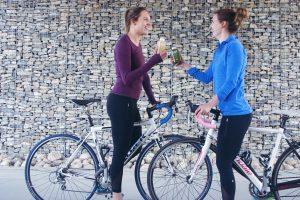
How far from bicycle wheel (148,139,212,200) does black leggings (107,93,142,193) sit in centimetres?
25

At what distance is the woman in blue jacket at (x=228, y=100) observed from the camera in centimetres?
352

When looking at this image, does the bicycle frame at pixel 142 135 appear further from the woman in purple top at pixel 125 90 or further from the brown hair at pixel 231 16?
the brown hair at pixel 231 16

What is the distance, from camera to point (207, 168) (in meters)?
4.00

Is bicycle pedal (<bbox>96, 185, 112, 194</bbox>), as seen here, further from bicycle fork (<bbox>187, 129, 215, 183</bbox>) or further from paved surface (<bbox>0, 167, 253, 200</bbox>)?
bicycle fork (<bbox>187, 129, 215, 183</bbox>)

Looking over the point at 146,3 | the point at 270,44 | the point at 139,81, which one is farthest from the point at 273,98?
the point at 139,81

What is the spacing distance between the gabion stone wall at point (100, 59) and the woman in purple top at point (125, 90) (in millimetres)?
3117

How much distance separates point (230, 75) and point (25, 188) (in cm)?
263

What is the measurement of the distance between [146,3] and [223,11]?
3.69 meters

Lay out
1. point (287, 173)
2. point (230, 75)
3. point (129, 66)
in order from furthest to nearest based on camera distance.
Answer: point (287, 173)
point (129, 66)
point (230, 75)

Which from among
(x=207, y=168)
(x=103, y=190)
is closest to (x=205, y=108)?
(x=207, y=168)

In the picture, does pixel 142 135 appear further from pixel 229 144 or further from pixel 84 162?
pixel 229 144

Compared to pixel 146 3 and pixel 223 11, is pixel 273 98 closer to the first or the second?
pixel 146 3

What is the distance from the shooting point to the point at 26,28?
7.26 metres

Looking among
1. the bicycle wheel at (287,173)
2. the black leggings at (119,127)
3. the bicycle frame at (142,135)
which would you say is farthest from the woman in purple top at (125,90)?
the bicycle wheel at (287,173)
